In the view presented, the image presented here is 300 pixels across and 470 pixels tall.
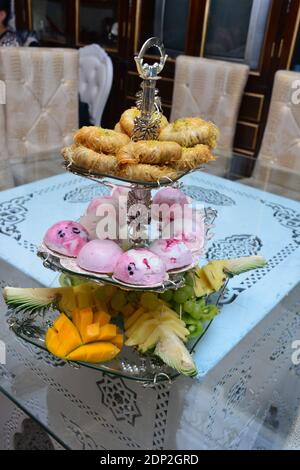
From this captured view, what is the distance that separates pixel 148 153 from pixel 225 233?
57cm

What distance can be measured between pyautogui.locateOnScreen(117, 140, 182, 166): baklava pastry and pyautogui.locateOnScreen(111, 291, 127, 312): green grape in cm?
21

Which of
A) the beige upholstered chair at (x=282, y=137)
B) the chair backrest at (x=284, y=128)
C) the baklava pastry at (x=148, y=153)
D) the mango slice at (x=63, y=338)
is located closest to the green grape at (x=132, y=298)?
the mango slice at (x=63, y=338)

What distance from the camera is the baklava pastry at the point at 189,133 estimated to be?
0.63 meters

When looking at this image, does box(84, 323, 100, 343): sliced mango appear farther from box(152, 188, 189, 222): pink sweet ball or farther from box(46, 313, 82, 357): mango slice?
box(152, 188, 189, 222): pink sweet ball

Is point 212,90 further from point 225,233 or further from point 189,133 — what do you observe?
point 189,133

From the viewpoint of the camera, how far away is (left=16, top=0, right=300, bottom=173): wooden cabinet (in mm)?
2230

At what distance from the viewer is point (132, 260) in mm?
580

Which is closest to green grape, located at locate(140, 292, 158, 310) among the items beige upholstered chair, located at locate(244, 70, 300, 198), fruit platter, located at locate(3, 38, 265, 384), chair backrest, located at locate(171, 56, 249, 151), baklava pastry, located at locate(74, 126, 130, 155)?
fruit platter, located at locate(3, 38, 265, 384)

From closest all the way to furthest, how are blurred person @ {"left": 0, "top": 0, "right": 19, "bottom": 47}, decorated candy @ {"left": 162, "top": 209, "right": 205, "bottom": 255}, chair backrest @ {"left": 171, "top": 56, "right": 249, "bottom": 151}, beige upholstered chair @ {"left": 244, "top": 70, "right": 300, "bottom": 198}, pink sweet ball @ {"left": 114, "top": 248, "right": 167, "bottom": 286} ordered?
pink sweet ball @ {"left": 114, "top": 248, "right": 167, "bottom": 286}, decorated candy @ {"left": 162, "top": 209, "right": 205, "bottom": 255}, beige upholstered chair @ {"left": 244, "top": 70, "right": 300, "bottom": 198}, chair backrest @ {"left": 171, "top": 56, "right": 249, "bottom": 151}, blurred person @ {"left": 0, "top": 0, "right": 19, "bottom": 47}

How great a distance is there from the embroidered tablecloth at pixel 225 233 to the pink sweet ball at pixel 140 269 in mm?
170

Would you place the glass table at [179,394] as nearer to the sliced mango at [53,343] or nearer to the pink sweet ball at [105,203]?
the sliced mango at [53,343]

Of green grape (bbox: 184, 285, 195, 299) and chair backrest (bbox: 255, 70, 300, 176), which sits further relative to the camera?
chair backrest (bbox: 255, 70, 300, 176)

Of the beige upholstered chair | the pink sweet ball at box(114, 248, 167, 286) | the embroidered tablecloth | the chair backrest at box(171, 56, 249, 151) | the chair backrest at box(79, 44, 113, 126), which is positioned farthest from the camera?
the chair backrest at box(79, 44, 113, 126)

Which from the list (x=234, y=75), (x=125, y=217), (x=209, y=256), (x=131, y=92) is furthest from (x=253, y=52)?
(x=125, y=217)
